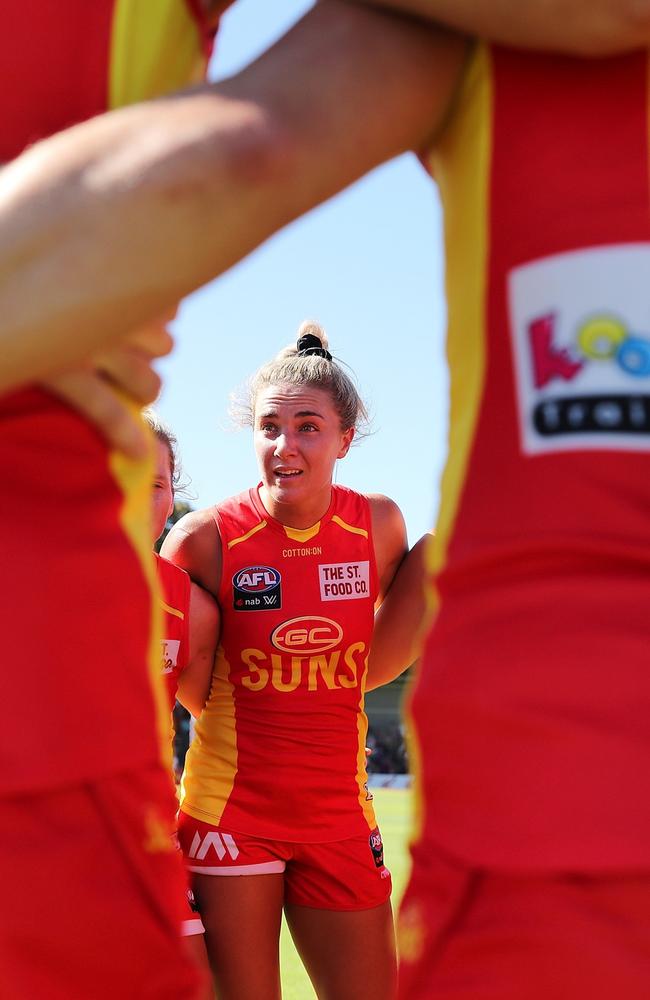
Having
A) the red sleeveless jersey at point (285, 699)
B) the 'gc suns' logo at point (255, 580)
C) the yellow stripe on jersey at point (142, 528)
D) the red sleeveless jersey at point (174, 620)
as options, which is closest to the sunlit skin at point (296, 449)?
the red sleeveless jersey at point (285, 699)

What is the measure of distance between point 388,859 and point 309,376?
6.10 meters

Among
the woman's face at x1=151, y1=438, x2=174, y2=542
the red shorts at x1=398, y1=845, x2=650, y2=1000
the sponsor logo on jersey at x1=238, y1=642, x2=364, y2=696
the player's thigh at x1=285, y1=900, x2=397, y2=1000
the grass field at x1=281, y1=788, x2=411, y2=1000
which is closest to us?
the red shorts at x1=398, y1=845, x2=650, y2=1000

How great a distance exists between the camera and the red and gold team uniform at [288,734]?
393cm

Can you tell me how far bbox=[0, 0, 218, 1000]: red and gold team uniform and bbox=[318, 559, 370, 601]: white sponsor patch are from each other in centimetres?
310

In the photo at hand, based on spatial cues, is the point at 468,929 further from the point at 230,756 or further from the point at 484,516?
the point at 230,756

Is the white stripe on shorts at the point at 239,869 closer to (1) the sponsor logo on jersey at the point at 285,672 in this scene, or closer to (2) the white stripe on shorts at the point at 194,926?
(2) the white stripe on shorts at the point at 194,926

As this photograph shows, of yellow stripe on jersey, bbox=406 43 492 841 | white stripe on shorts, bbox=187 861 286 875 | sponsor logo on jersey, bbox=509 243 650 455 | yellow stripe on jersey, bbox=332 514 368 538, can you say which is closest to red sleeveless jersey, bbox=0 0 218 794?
yellow stripe on jersey, bbox=406 43 492 841

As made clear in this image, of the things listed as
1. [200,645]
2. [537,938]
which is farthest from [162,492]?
[537,938]

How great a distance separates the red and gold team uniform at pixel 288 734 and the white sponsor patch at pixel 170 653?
0.22 m

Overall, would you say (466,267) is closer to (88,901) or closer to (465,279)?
(465,279)

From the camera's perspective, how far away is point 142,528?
43.3 inches

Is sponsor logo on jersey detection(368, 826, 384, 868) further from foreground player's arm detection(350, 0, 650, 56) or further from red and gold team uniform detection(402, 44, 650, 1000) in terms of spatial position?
foreground player's arm detection(350, 0, 650, 56)

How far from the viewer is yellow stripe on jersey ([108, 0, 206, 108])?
3.49 ft

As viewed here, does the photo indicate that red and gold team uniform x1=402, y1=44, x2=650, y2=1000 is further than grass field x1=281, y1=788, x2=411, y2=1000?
No
